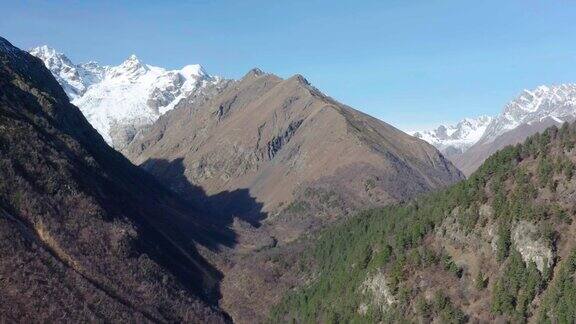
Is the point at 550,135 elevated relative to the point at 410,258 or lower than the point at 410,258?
elevated

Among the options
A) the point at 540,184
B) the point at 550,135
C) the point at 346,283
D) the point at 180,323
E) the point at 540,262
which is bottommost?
the point at 180,323

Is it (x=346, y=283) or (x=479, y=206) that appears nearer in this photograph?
(x=479, y=206)

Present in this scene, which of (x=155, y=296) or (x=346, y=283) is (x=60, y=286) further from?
(x=346, y=283)

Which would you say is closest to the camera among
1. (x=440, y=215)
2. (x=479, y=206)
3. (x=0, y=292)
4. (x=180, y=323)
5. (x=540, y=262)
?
(x=540, y=262)

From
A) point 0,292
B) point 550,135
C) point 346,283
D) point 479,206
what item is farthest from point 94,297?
point 550,135

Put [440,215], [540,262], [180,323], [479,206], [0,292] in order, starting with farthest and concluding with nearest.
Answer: [180,323] → [440,215] → [479,206] → [0,292] → [540,262]

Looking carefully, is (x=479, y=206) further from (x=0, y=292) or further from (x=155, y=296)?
(x=0, y=292)
